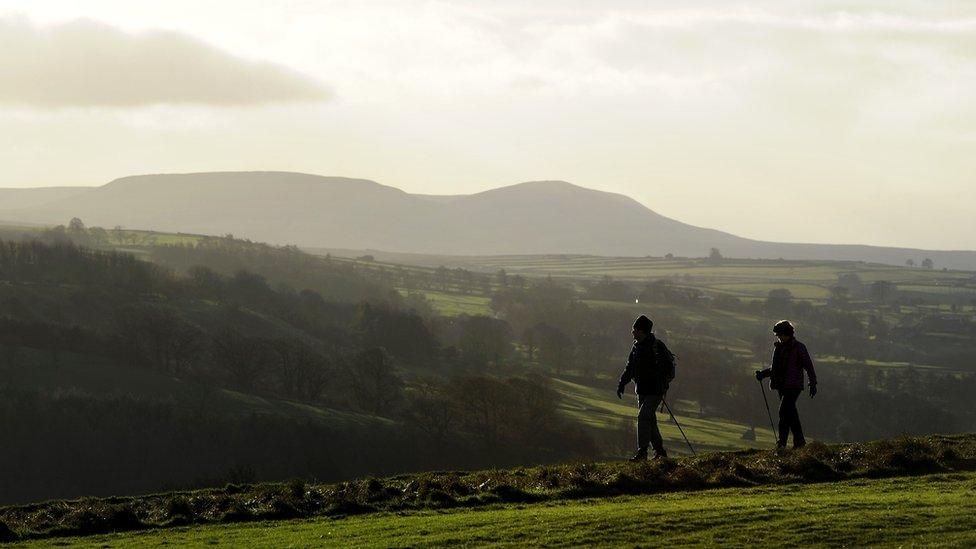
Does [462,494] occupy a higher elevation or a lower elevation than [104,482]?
higher

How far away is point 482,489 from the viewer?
18.9 meters

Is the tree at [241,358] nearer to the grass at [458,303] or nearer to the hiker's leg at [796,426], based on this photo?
the grass at [458,303]

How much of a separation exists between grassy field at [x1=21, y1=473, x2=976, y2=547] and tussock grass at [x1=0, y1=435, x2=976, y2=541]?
65 cm

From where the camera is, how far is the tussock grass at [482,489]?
18078 millimetres

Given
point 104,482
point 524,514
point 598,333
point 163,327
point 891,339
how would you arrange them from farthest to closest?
point 891,339 < point 598,333 < point 163,327 < point 104,482 < point 524,514

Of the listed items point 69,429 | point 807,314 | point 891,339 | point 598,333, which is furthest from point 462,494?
point 807,314

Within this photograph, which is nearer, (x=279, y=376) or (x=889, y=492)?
(x=889, y=492)

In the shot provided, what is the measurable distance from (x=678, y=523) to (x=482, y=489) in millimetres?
4984

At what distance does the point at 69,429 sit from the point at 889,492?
225 feet

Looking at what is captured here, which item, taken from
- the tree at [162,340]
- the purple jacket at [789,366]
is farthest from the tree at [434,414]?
the purple jacket at [789,366]

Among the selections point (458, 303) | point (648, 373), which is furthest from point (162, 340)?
point (458, 303)

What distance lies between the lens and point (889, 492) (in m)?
16.9

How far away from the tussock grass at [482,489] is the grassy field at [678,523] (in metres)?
0.65

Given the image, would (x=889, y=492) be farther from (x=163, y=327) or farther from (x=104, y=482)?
(x=163, y=327)
